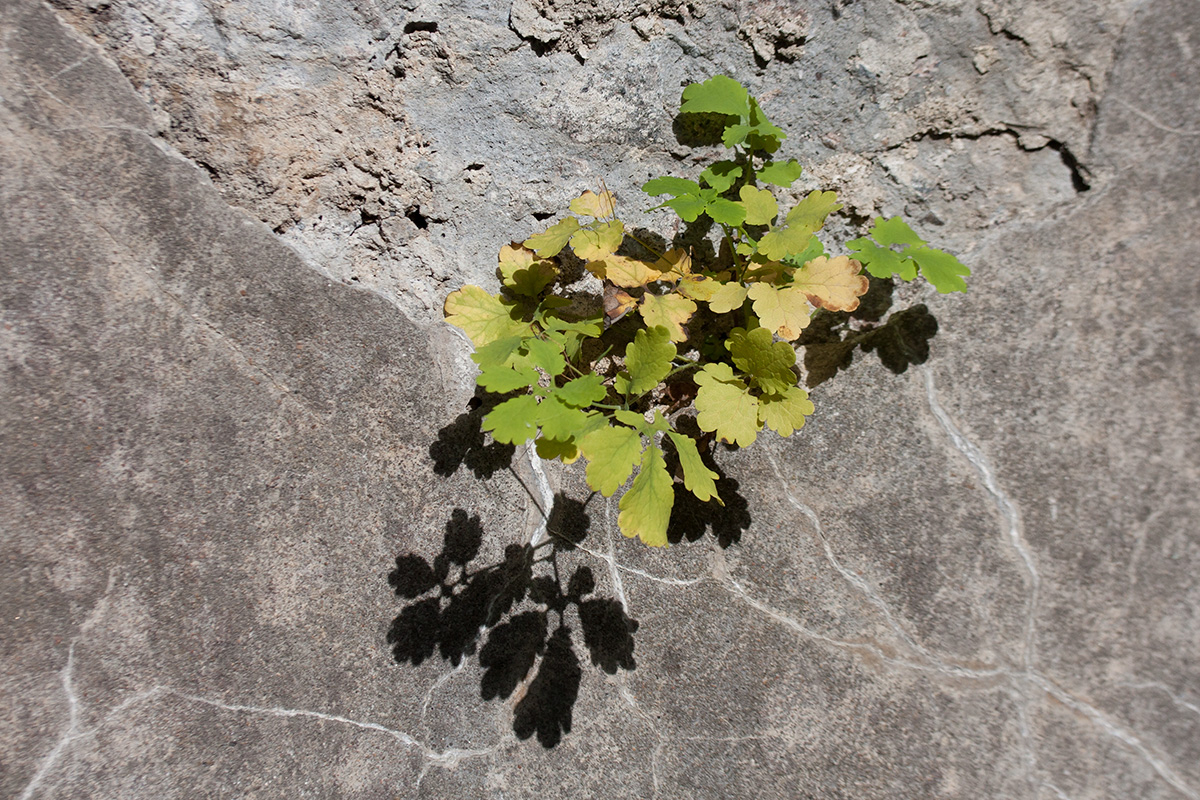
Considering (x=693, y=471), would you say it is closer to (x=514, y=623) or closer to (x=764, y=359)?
(x=764, y=359)

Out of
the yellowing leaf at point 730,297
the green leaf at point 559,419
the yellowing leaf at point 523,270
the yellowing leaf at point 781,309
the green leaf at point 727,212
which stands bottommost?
the green leaf at point 559,419

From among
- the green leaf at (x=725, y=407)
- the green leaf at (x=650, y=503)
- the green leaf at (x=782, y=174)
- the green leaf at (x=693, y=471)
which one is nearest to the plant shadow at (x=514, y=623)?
the green leaf at (x=650, y=503)

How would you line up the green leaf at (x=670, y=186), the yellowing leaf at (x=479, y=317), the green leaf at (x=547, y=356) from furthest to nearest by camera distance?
the yellowing leaf at (x=479, y=317)
the green leaf at (x=670, y=186)
the green leaf at (x=547, y=356)

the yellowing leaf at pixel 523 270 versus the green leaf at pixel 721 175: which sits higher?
the green leaf at pixel 721 175

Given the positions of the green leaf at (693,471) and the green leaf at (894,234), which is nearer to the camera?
the green leaf at (693,471)

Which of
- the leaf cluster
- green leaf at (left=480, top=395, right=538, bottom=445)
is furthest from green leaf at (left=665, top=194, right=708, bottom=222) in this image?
green leaf at (left=480, top=395, right=538, bottom=445)

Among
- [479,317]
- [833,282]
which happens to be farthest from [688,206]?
[479,317]

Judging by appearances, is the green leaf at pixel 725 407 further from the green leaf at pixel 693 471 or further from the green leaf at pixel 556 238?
the green leaf at pixel 556 238

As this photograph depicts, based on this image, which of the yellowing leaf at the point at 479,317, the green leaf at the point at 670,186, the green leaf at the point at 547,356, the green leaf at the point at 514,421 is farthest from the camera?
the yellowing leaf at the point at 479,317

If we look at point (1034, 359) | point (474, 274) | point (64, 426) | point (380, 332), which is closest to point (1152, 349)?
point (1034, 359)
